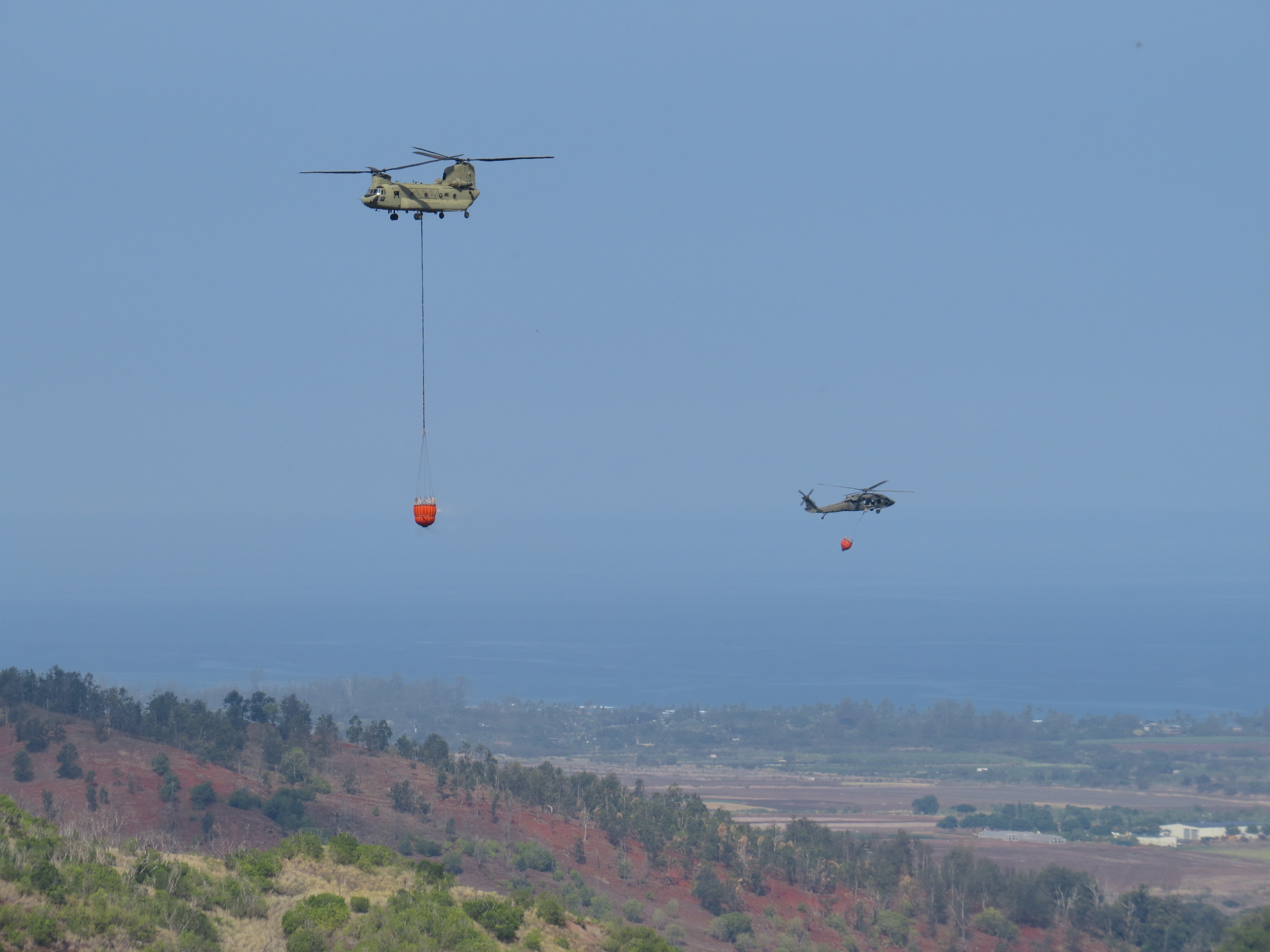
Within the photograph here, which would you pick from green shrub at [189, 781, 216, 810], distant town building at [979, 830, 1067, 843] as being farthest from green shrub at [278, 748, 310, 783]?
distant town building at [979, 830, 1067, 843]

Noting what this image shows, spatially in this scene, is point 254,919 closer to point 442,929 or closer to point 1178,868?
point 442,929

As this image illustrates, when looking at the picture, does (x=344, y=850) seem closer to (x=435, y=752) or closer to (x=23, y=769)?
(x=23, y=769)

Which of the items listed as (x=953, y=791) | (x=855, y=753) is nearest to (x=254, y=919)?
(x=953, y=791)

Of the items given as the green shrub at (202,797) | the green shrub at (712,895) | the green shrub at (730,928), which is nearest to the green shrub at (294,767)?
the green shrub at (202,797)

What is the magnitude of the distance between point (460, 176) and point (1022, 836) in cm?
10874

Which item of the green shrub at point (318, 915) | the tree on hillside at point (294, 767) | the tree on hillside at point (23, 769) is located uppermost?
the green shrub at point (318, 915)

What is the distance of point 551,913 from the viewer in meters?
36.8

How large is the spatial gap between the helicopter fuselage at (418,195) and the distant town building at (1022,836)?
344 feet

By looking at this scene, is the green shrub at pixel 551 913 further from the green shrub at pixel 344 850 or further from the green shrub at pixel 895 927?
the green shrub at pixel 895 927

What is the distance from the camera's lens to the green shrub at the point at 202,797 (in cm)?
7550

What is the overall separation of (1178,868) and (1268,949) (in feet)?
149

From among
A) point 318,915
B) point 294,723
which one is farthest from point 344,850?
point 294,723

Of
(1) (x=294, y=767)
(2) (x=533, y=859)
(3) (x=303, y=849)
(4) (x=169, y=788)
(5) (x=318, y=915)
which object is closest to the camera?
(5) (x=318, y=915)

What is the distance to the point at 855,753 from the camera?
188 m
